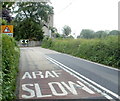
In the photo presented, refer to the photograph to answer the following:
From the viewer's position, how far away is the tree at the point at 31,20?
6850 centimetres

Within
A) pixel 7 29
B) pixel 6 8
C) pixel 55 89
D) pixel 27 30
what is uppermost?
pixel 6 8

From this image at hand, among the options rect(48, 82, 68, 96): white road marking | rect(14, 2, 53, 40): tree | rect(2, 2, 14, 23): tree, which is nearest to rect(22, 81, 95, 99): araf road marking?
rect(48, 82, 68, 96): white road marking

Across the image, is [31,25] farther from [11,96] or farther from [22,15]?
[11,96]

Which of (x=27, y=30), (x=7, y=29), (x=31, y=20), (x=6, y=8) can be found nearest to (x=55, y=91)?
(x=7, y=29)

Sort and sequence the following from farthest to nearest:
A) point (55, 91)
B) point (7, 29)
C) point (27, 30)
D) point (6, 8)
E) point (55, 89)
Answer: point (27, 30), point (6, 8), point (7, 29), point (55, 89), point (55, 91)

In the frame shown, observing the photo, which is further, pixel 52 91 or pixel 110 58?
pixel 110 58

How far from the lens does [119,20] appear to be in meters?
18.2

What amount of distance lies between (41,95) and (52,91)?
2.11 feet

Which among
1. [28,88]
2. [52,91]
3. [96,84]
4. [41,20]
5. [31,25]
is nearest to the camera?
[52,91]

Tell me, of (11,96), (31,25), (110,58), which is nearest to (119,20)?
(110,58)

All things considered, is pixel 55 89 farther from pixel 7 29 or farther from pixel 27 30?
pixel 27 30

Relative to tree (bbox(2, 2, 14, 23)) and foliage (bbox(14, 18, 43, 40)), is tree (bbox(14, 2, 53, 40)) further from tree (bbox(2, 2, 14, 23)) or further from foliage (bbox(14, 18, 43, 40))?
tree (bbox(2, 2, 14, 23))

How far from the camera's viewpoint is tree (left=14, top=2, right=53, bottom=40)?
68.5 meters

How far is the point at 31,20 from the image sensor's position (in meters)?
70.4
